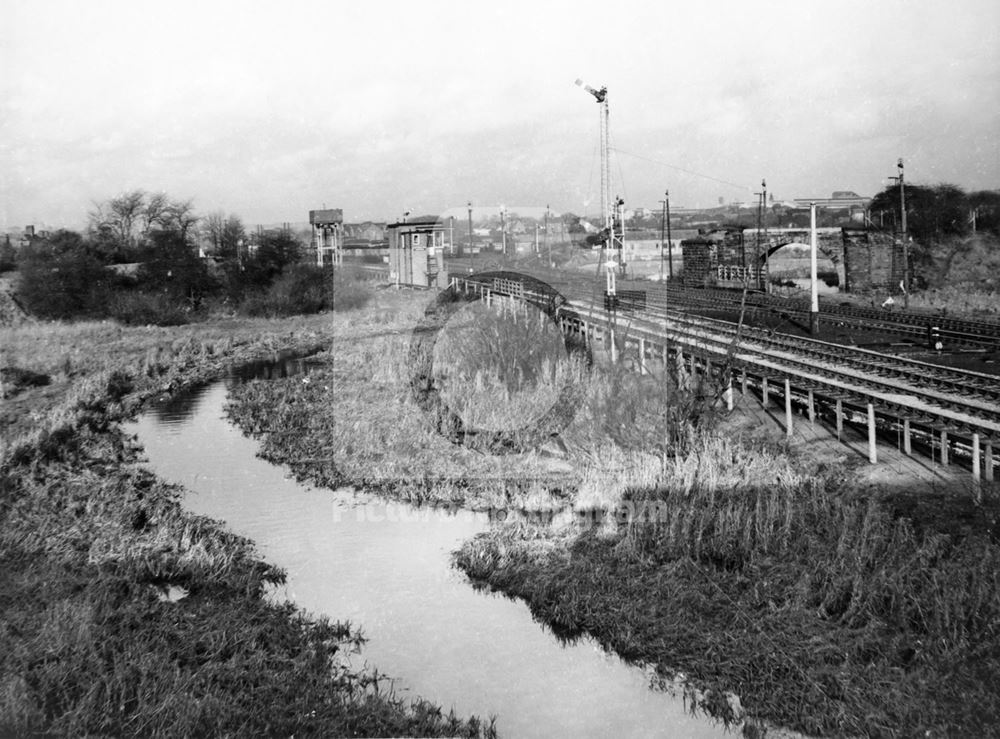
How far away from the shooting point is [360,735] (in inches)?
227

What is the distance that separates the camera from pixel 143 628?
7.00 m

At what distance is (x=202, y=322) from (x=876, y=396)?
88.1 ft

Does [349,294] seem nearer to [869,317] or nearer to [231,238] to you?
[231,238]

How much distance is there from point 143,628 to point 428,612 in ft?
7.71

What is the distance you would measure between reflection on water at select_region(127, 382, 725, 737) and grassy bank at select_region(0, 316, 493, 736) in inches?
11.9

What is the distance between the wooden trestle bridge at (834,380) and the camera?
31.8 feet

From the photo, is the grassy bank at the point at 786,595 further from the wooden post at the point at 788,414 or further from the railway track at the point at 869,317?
the railway track at the point at 869,317

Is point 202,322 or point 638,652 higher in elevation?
point 202,322

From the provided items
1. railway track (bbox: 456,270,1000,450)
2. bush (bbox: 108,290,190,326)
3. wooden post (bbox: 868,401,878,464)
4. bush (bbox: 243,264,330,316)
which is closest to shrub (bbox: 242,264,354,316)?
bush (bbox: 243,264,330,316)

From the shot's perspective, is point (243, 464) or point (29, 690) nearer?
point (29, 690)

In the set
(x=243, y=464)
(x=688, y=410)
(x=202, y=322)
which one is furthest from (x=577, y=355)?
(x=202, y=322)

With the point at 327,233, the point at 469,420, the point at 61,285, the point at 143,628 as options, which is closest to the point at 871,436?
the point at 469,420

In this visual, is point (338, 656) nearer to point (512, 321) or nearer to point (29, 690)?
point (29, 690)

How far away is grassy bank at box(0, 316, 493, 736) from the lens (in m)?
5.79
